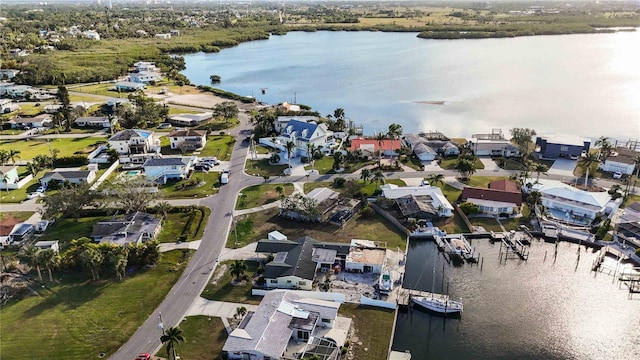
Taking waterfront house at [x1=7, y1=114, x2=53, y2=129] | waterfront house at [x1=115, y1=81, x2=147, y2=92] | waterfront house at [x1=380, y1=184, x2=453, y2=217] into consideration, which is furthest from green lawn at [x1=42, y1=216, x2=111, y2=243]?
waterfront house at [x1=115, y1=81, x2=147, y2=92]

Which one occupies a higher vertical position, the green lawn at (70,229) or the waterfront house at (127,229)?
the waterfront house at (127,229)

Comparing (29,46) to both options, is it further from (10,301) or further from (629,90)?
(629,90)

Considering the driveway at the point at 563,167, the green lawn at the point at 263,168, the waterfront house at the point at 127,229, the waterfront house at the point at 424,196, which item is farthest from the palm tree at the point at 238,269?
the driveway at the point at 563,167

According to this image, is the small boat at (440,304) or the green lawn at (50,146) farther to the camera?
the green lawn at (50,146)

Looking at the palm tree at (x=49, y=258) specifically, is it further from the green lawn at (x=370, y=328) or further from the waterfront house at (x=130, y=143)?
the waterfront house at (x=130, y=143)

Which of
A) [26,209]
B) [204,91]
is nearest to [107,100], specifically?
[204,91]

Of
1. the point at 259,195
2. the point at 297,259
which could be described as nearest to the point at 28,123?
the point at 259,195

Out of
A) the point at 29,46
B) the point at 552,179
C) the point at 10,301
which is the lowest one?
the point at 10,301
